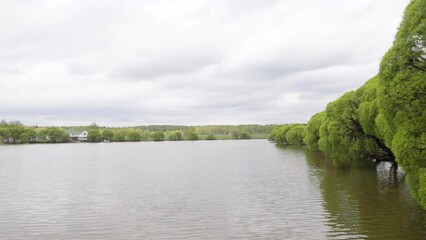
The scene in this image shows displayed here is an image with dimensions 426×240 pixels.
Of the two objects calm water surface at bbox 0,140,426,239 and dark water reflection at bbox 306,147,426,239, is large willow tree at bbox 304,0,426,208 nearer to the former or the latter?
dark water reflection at bbox 306,147,426,239

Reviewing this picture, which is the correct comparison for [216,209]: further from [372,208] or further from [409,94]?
[409,94]

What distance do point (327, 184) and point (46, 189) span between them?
81.0 feet

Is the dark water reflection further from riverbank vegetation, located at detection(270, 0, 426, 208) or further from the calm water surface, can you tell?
riverbank vegetation, located at detection(270, 0, 426, 208)

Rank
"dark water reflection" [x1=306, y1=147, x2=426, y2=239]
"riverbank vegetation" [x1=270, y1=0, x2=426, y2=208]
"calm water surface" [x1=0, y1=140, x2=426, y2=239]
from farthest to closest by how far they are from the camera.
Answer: "calm water surface" [x1=0, y1=140, x2=426, y2=239] < "dark water reflection" [x1=306, y1=147, x2=426, y2=239] < "riverbank vegetation" [x1=270, y1=0, x2=426, y2=208]

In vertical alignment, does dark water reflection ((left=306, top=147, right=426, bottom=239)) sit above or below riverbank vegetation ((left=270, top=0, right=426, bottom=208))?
below

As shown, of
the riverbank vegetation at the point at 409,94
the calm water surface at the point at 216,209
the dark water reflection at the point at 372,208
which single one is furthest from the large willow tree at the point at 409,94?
the calm water surface at the point at 216,209

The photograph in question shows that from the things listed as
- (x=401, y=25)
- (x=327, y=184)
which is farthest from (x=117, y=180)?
(x=401, y=25)

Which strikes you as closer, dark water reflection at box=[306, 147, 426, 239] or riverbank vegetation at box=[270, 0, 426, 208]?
riverbank vegetation at box=[270, 0, 426, 208]

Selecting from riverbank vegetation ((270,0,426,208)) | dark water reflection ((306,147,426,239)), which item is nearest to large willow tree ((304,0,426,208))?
riverbank vegetation ((270,0,426,208))

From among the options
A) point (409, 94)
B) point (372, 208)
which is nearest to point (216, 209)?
point (372, 208)

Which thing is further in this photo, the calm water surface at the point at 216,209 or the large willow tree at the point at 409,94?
the calm water surface at the point at 216,209

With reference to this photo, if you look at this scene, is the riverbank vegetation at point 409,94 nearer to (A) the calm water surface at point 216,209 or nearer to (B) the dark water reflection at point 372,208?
(B) the dark water reflection at point 372,208

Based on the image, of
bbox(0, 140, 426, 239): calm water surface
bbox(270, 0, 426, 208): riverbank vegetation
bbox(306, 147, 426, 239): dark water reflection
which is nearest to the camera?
bbox(270, 0, 426, 208): riverbank vegetation

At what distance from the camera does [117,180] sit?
3997 centimetres
